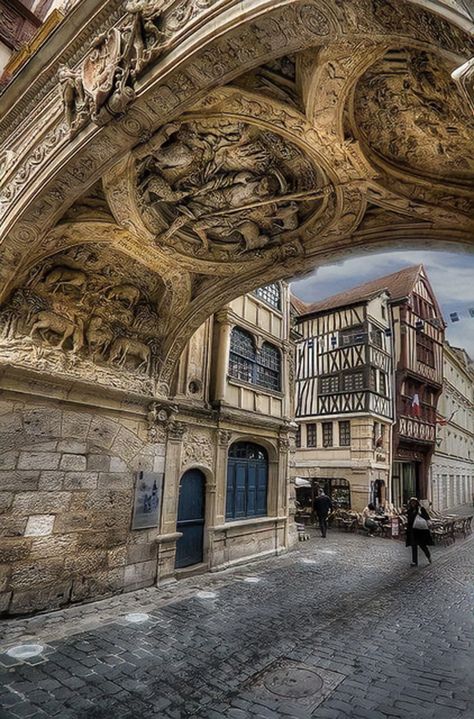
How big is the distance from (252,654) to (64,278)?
15.7ft

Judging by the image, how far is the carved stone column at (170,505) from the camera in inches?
256

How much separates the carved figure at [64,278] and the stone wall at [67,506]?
1559mm

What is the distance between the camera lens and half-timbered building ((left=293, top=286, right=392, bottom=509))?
50.6 ft

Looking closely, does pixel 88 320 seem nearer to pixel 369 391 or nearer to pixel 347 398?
pixel 369 391

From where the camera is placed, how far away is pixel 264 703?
3.12 meters

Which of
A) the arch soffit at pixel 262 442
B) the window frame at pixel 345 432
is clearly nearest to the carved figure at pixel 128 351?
the arch soffit at pixel 262 442

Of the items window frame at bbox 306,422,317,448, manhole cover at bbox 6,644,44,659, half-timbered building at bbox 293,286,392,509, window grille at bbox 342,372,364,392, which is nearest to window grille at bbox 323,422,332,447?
half-timbered building at bbox 293,286,392,509

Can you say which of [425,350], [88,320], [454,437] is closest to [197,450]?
[88,320]

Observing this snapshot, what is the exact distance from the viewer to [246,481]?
8.98 metres

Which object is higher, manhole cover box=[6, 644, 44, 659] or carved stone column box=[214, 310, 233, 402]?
carved stone column box=[214, 310, 233, 402]

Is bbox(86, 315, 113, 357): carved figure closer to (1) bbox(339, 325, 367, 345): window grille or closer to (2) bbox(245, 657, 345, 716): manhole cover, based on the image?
(2) bbox(245, 657, 345, 716): manhole cover

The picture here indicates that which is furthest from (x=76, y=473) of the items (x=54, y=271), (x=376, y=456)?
(x=376, y=456)

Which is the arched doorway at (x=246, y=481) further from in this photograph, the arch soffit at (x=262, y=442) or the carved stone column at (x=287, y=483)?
the carved stone column at (x=287, y=483)

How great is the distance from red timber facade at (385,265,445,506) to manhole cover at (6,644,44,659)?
15469mm
